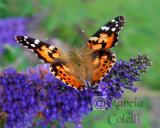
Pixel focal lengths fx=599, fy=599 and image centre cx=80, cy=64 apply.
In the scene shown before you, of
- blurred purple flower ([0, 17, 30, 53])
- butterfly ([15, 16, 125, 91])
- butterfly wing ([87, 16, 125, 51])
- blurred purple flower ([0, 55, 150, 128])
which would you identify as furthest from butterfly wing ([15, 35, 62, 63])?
blurred purple flower ([0, 17, 30, 53])

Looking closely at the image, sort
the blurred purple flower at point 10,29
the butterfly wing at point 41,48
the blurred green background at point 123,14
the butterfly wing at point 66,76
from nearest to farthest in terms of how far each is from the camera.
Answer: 1. the butterfly wing at point 66,76
2. the butterfly wing at point 41,48
3. the blurred green background at point 123,14
4. the blurred purple flower at point 10,29

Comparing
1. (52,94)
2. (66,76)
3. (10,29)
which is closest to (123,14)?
(10,29)

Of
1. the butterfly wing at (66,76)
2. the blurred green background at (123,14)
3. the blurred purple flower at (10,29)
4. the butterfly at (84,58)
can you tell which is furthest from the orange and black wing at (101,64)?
the blurred purple flower at (10,29)

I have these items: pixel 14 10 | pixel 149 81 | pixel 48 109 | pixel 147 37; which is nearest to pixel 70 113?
pixel 48 109

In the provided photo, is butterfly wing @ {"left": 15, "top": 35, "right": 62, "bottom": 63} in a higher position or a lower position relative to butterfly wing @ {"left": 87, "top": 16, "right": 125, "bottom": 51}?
lower

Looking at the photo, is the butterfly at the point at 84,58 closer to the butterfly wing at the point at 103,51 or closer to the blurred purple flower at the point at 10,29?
the butterfly wing at the point at 103,51

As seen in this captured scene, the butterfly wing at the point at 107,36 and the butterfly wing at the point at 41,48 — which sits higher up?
the butterfly wing at the point at 107,36

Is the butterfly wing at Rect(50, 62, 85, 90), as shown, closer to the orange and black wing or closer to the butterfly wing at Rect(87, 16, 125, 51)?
the orange and black wing
